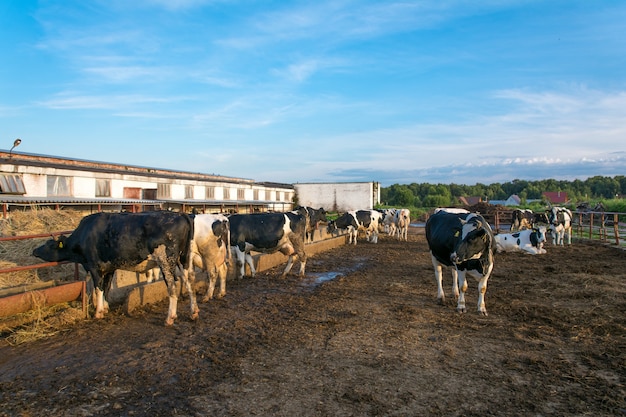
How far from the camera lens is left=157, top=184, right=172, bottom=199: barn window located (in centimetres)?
2861

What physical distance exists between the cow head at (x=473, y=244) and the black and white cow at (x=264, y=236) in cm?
571

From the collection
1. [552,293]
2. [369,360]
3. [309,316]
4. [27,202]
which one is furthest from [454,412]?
[27,202]

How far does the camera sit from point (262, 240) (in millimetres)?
12641

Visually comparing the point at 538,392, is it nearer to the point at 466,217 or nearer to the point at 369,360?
the point at 369,360

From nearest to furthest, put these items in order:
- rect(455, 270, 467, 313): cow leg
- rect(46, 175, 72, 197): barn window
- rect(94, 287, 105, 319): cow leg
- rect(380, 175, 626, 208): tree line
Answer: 1. rect(94, 287, 105, 319): cow leg
2. rect(455, 270, 467, 313): cow leg
3. rect(46, 175, 72, 197): barn window
4. rect(380, 175, 626, 208): tree line

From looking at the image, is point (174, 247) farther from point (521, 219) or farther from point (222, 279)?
point (521, 219)

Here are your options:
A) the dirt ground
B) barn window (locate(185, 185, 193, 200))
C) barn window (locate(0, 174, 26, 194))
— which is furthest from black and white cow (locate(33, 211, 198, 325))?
barn window (locate(185, 185, 193, 200))

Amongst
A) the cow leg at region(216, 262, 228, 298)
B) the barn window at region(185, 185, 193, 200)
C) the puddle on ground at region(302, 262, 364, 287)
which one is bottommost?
the puddle on ground at region(302, 262, 364, 287)

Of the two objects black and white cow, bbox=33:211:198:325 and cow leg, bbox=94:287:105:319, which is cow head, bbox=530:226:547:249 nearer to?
black and white cow, bbox=33:211:198:325

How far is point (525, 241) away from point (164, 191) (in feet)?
73.0

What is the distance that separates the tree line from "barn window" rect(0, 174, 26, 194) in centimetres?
6553

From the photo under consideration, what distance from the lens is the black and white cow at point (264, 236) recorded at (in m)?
12.6

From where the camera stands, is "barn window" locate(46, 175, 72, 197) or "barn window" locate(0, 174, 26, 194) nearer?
"barn window" locate(0, 174, 26, 194)

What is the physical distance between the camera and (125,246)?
801cm
